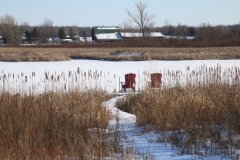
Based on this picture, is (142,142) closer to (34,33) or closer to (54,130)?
(54,130)

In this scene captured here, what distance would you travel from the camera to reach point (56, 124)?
5.16 metres

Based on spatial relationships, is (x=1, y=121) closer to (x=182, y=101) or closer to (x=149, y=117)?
(x=149, y=117)

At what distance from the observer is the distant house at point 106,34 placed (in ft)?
287

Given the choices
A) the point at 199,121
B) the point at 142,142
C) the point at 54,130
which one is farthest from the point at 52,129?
the point at 199,121

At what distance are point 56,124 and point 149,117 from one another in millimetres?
1947

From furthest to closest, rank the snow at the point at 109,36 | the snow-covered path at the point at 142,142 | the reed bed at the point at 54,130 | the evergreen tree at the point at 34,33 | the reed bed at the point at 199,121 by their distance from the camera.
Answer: the evergreen tree at the point at 34,33, the snow at the point at 109,36, the reed bed at the point at 199,121, the snow-covered path at the point at 142,142, the reed bed at the point at 54,130

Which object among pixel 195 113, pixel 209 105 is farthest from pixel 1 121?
pixel 209 105

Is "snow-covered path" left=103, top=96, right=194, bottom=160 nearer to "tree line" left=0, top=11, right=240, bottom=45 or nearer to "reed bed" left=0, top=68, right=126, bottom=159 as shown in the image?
"reed bed" left=0, top=68, right=126, bottom=159

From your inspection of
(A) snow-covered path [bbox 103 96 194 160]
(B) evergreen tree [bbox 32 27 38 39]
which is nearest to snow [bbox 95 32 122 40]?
(B) evergreen tree [bbox 32 27 38 39]

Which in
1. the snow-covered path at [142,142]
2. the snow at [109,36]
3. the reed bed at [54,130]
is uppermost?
the snow at [109,36]

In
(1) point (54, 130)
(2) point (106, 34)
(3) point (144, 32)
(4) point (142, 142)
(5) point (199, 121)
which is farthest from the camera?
(2) point (106, 34)

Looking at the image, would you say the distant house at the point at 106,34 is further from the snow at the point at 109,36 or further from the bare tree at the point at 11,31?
the bare tree at the point at 11,31

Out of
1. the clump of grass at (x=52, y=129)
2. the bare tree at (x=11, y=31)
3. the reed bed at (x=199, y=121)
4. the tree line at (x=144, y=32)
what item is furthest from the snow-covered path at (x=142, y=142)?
the bare tree at (x=11, y=31)

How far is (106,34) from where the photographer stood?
307ft
